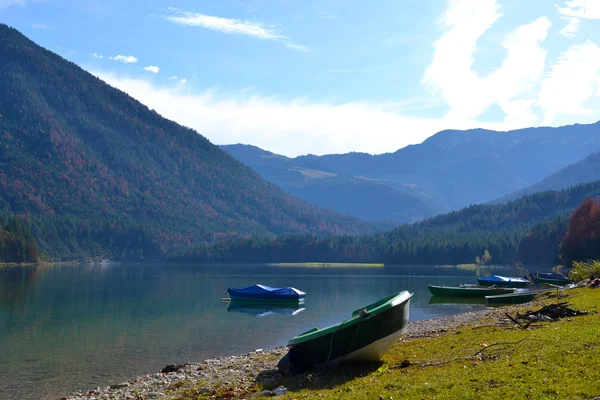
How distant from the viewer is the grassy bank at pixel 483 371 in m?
15.8

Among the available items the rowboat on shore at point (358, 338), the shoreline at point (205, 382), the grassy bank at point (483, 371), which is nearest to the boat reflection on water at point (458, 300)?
the shoreline at point (205, 382)

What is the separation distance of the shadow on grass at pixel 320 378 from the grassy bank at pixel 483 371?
4cm

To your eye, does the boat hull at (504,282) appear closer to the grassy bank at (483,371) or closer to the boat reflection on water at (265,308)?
the boat reflection on water at (265,308)

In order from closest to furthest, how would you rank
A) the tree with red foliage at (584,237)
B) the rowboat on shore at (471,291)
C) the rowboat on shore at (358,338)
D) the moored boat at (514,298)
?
1. the rowboat on shore at (358,338)
2. the moored boat at (514,298)
3. the rowboat on shore at (471,291)
4. the tree with red foliage at (584,237)

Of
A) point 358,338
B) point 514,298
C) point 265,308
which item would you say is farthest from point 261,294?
point 358,338

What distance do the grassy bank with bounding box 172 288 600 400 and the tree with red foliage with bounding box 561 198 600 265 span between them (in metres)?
99.5

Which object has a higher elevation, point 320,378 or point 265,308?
point 320,378

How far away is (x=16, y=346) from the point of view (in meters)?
42.4

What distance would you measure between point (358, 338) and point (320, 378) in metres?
2.00

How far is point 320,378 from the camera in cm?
2208

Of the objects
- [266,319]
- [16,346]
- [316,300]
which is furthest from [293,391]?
[316,300]

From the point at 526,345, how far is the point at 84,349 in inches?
1229

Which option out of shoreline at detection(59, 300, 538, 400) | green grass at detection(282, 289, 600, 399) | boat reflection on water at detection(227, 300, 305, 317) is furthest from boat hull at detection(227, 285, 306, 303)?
green grass at detection(282, 289, 600, 399)

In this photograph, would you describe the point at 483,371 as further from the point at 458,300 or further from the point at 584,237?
the point at 584,237
